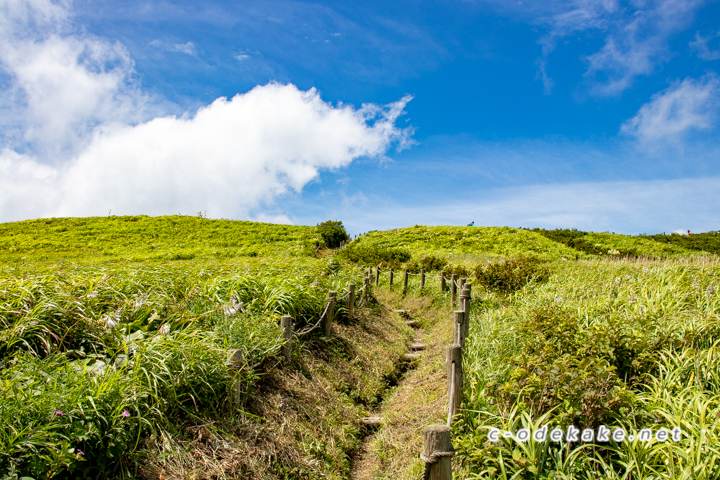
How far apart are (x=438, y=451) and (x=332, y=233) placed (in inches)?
1149

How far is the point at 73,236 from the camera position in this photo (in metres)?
25.0

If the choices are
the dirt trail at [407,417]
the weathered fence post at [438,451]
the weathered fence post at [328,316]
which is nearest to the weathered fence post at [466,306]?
the dirt trail at [407,417]

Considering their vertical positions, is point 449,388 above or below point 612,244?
below

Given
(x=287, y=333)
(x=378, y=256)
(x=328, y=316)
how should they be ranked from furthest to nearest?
1. (x=378, y=256)
2. (x=328, y=316)
3. (x=287, y=333)

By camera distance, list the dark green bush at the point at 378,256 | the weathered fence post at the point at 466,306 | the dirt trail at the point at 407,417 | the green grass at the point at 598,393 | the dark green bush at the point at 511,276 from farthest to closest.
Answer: the dark green bush at the point at 378,256 → the dark green bush at the point at 511,276 → the weathered fence post at the point at 466,306 → the dirt trail at the point at 407,417 → the green grass at the point at 598,393

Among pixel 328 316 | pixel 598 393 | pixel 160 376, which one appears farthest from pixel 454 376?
pixel 328 316

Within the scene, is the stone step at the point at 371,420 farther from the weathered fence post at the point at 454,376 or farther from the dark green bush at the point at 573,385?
the dark green bush at the point at 573,385

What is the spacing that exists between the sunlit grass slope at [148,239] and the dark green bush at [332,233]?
0.85 meters

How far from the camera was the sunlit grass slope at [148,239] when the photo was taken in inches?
834

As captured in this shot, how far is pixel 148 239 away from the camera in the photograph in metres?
25.7

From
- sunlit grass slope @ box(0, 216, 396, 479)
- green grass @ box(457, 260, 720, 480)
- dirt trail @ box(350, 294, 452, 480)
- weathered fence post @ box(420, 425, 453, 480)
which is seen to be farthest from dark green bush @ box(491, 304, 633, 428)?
sunlit grass slope @ box(0, 216, 396, 479)

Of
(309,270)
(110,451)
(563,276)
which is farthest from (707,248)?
(110,451)

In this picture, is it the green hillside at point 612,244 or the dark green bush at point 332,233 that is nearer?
the green hillside at point 612,244

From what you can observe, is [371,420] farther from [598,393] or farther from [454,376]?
[598,393]
